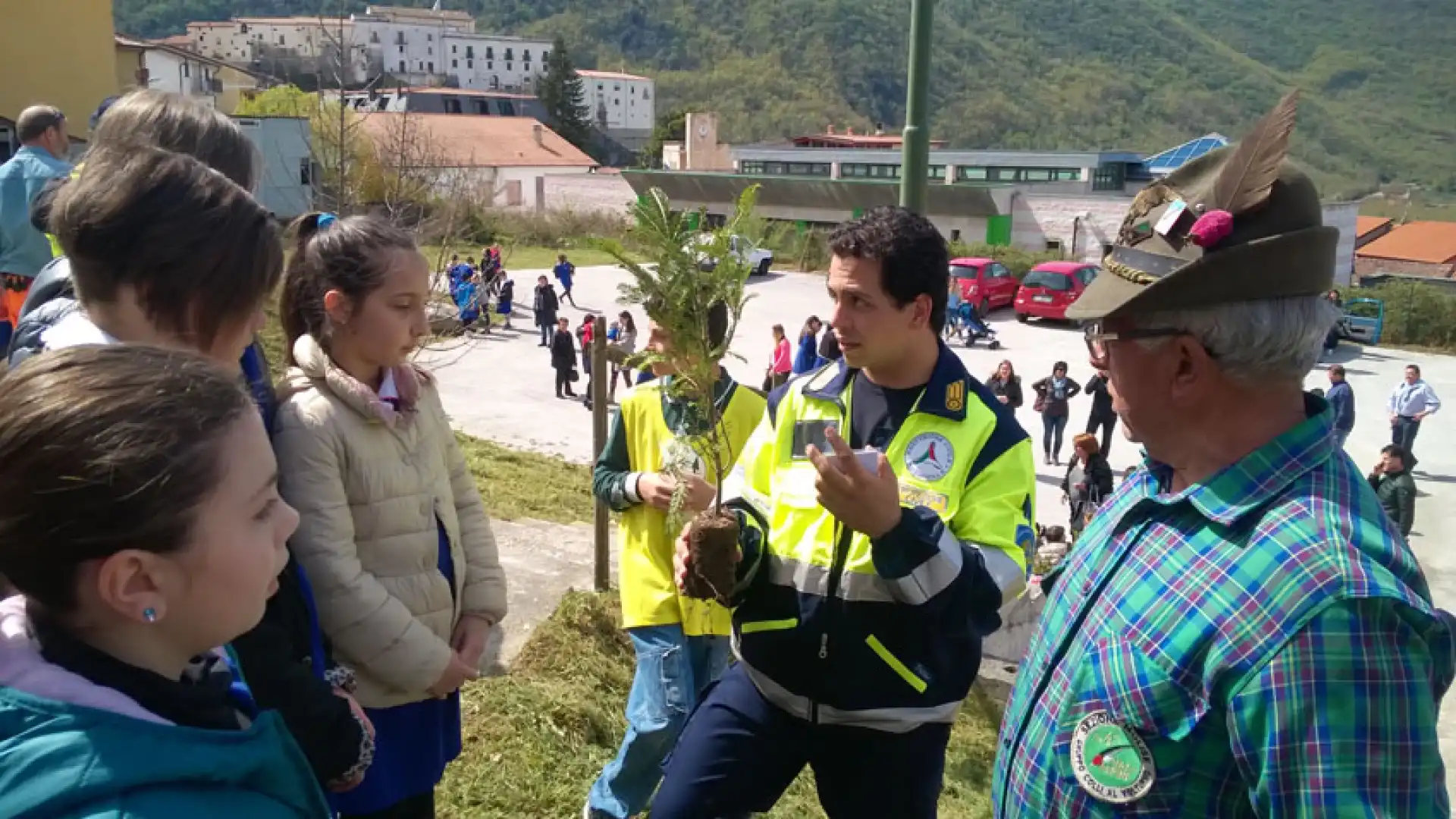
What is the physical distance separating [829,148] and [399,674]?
2141 inches

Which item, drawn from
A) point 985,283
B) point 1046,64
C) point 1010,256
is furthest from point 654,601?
point 1046,64

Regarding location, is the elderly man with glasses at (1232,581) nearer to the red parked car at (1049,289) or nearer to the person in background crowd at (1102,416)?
the person in background crowd at (1102,416)

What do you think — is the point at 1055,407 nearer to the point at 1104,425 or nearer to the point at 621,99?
the point at 1104,425

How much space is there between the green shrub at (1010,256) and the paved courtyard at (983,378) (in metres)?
5.21

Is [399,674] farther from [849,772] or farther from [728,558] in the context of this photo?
[849,772]

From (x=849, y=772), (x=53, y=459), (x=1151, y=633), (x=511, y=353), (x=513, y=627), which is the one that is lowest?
(x=511, y=353)

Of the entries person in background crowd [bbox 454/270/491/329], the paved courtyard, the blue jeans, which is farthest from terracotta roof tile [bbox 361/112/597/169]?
the blue jeans

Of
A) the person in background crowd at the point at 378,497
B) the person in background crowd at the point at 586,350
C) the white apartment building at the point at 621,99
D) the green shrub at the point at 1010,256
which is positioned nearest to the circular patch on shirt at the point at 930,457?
the person in background crowd at the point at 378,497

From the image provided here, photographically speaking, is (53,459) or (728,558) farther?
(728,558)

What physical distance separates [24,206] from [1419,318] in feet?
104

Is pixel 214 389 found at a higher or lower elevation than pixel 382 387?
higher

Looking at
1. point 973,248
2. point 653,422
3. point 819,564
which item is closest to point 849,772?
point 819,564

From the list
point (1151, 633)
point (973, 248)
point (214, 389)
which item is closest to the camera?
point (214, 389)

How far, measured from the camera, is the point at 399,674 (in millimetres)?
2531
